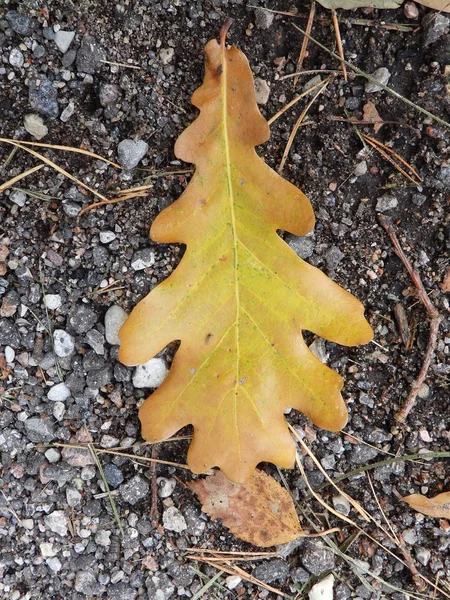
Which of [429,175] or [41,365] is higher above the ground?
[429,175]

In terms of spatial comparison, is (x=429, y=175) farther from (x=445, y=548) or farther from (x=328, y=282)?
(x=445, y=548)

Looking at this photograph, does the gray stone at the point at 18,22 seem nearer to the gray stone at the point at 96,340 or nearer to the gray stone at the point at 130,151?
the gray stone at the point at 130,151

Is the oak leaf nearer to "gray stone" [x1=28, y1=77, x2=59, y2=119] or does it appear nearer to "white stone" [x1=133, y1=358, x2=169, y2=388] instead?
"white stone" [x1=133, y1=358, x2=169, y2=388]

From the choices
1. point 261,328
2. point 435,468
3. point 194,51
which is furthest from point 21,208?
point 435,468

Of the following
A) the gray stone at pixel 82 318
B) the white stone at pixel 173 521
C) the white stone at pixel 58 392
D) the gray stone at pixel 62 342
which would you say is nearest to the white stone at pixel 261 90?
the gray stone at pixel 82 318

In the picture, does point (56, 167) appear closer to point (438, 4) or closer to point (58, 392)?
point (58, 392)
